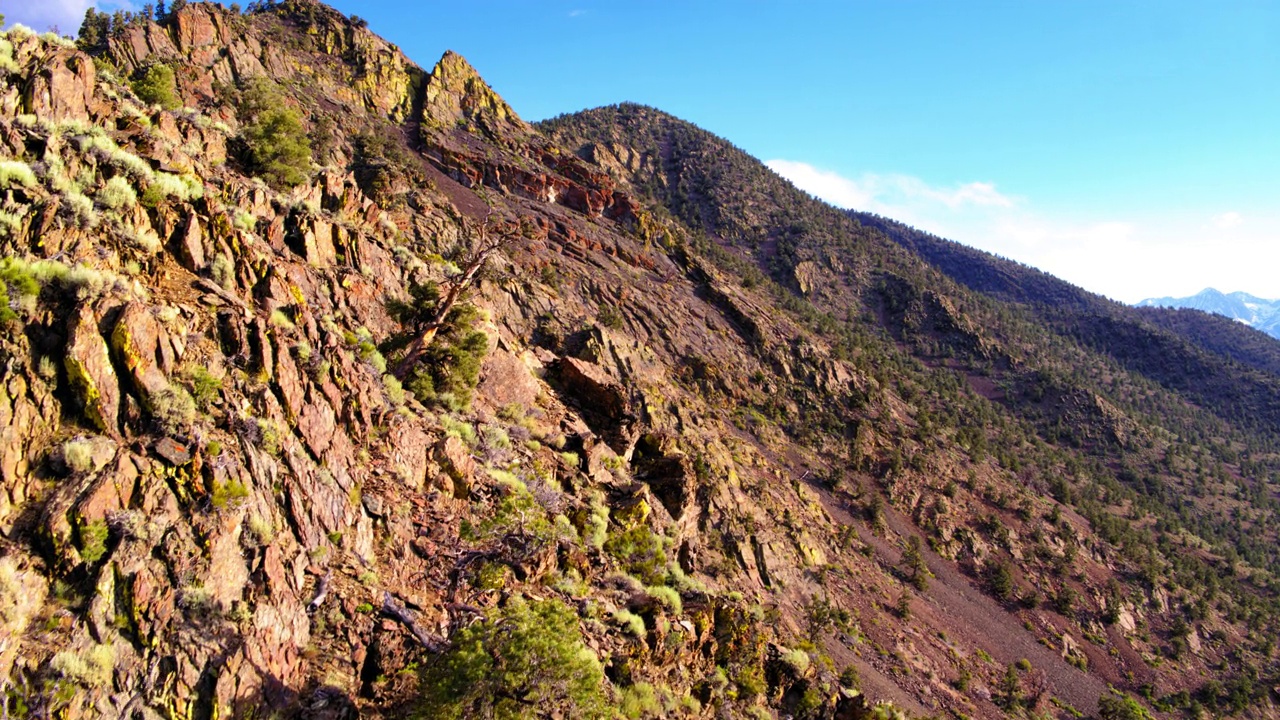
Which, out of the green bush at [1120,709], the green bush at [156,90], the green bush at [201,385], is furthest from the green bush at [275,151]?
the green bush at [1120,709]

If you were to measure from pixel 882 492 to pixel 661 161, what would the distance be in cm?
10257

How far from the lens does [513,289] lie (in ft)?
134

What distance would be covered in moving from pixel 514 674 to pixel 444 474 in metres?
6.91

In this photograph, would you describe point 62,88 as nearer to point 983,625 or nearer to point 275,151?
point 275,151

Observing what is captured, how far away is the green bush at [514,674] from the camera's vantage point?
29.5 feet

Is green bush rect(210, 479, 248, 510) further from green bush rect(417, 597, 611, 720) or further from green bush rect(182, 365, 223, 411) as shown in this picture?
green bush rect(417, 597, 611, 720)

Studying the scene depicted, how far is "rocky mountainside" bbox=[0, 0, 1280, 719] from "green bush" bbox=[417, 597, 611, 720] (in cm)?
6

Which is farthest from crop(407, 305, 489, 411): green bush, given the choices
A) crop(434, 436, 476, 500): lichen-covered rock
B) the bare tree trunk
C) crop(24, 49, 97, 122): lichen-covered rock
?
crop(24, 49, 97, 122): lichen-covered rock

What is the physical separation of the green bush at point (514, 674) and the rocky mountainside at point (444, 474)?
59 millimetres

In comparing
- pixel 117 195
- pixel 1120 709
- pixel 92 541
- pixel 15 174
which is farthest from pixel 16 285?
pixel 1120 709

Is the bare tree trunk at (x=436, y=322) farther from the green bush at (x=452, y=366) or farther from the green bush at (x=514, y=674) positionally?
the green bush at (x=514, y=674)

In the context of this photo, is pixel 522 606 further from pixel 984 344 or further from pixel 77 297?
pixel 984 344

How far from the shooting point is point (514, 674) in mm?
9102

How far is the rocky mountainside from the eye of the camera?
29.3 ft
